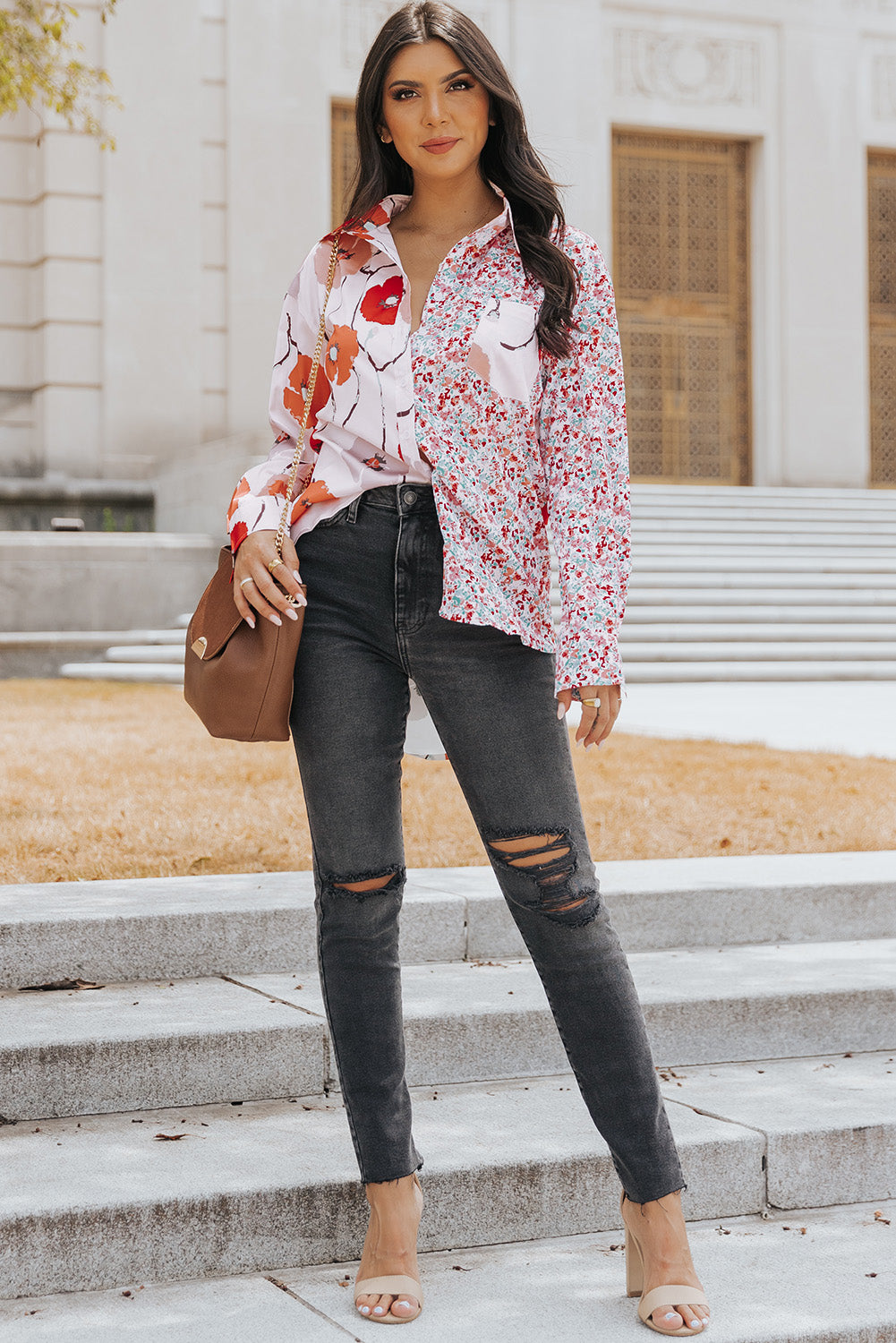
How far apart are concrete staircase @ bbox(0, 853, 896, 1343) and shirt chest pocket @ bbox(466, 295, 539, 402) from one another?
143 centimetres

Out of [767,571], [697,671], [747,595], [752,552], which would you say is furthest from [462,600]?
[752,552]

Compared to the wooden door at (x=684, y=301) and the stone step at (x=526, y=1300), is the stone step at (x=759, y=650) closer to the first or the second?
the wooden door at (x=684, y=301)

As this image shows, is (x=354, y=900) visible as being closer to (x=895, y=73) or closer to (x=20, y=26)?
(x=20, y=26)

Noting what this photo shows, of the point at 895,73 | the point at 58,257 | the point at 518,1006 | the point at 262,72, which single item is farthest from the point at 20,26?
the point at 895,73

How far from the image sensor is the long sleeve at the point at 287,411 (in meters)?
2.29

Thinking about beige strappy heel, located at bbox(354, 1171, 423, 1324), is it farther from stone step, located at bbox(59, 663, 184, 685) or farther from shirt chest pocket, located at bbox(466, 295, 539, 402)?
stone step, located at bbox(59, 663, 184, 685)

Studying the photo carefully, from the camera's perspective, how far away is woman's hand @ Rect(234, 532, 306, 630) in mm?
2186

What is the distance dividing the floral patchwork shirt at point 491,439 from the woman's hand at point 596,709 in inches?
1.2

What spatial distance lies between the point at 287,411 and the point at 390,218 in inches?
14.7

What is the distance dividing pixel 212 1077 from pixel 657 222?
59.8ft

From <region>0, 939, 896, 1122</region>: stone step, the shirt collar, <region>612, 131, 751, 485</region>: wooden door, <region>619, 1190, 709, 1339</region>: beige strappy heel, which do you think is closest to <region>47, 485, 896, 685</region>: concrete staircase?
<region>612, 131, 751, 485</region>: wooden door

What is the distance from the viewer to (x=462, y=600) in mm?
2158

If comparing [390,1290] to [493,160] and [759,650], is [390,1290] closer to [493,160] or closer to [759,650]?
[493,160]

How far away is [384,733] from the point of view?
225 cm
